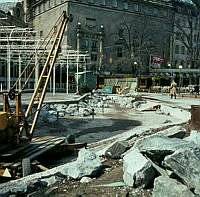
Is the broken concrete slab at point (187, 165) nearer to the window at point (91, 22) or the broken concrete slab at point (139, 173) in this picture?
the broken concrete slab at point (139, 173)

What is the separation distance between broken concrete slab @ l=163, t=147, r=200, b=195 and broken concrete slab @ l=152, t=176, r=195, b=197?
135mm

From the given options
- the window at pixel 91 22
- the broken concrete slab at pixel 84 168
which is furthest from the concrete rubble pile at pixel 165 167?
the window at pixel 91 22

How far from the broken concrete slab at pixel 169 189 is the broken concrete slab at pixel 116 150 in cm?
229

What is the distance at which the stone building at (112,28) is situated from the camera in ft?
170

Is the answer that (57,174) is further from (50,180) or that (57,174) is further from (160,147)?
(160,147)

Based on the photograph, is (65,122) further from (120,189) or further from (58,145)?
(120,189)

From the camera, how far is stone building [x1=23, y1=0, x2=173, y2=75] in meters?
51.9

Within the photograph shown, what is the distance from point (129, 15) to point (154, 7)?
845 centimetres

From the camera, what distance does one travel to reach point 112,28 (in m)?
57.9

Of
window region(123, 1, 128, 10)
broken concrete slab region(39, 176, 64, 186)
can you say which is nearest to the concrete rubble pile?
broken concrete slab region(39, 176, 64, 186)

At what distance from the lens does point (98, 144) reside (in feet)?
28.2

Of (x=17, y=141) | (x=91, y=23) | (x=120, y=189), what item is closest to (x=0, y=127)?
(x=17, y=141)

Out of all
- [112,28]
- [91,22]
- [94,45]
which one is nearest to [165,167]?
[94,45]

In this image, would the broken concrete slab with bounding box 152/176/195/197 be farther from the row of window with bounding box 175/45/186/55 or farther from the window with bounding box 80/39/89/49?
the row of window with bounding box 175/45/186/55
